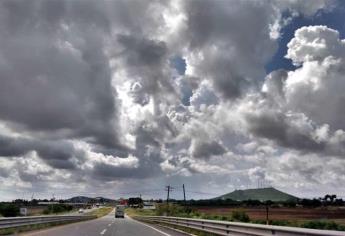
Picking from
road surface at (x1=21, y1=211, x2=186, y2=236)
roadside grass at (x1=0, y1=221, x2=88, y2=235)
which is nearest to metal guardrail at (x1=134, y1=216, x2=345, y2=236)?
road surface at (x1=21, y1=211, x2=186, y2=236)

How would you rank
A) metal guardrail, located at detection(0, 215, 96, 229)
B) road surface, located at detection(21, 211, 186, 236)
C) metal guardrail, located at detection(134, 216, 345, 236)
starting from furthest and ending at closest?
road surface, located at detection(21, 211, 186, 236) → metal guardrail, located at detection(0, 215, 96, 229) → metal guardrail, located at detection(134, 216, 345, 236)

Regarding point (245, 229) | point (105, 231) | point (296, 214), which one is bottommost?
point (105, 231)

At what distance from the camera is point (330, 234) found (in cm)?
1067

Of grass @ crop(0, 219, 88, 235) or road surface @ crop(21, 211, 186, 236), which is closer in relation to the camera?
road surface @ crop(21, 211, 186, 236)

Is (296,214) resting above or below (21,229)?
above

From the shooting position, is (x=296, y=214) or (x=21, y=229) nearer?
(x=21, y=229)

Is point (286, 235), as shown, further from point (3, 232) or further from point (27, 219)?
point (27, 219)

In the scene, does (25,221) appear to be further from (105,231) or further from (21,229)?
(105,231)

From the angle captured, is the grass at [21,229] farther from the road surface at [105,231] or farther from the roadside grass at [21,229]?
the road surface at [105,231]

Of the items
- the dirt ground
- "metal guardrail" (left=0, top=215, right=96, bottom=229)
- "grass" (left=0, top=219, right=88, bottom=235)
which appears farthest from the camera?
the dirt ground

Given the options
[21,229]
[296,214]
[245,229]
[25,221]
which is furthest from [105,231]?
[296,214]

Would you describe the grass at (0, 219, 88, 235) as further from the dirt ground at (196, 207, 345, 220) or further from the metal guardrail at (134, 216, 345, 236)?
the dirt ground at (196, 207, 345, 220)

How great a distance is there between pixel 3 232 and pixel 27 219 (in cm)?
548

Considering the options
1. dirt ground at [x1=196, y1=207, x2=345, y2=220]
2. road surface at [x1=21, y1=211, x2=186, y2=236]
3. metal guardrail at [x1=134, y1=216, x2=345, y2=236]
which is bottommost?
road surface at [x1=21, y1=211, x2=186, y2=236]
